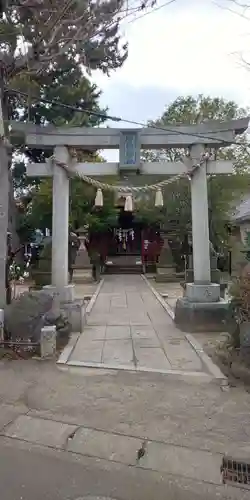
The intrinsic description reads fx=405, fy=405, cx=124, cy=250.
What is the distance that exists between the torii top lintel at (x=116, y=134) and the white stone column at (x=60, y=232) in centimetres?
32

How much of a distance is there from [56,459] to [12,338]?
3.83 meters

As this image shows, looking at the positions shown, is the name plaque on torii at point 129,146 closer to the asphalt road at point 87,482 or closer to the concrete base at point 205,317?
the concrete base at point 205,317

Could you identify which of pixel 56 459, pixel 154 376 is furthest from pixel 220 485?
pixel 154 376

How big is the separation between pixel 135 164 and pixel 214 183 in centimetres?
1145

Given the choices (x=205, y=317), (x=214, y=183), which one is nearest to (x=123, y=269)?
(x=214, y=183)

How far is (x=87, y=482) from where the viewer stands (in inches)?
129

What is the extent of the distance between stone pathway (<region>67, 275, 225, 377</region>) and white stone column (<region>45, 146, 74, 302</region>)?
1153 millimetres

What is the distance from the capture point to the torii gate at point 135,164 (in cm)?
918

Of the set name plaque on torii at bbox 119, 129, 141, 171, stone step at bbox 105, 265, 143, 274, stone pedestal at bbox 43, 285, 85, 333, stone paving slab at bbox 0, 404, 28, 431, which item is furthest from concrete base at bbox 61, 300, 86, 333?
stone step at bbox 105, 265, 143, 274

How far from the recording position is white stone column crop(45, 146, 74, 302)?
920 centimetres

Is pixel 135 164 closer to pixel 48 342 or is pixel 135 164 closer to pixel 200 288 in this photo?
pixel 200 288

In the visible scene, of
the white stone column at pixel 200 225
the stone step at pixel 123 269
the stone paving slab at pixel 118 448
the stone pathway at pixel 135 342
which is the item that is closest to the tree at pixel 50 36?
the white stone column at pixel 200 225

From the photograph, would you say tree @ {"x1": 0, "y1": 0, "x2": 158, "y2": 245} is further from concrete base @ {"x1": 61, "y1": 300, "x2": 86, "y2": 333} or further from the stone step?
the stone step

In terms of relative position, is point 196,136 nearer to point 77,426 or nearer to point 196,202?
point 196,202
